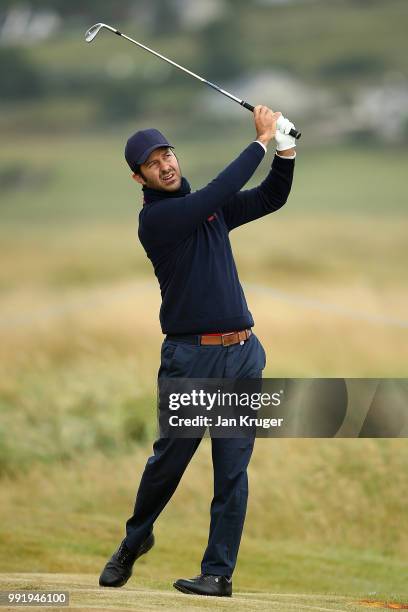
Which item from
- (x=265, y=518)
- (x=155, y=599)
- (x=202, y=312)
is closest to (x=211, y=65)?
(x=265, y=518)

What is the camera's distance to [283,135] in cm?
591

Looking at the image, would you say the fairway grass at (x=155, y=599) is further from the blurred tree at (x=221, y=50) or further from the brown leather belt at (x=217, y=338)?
the blurred tree at (x=221, y=50)

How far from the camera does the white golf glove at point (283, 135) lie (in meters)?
5.86

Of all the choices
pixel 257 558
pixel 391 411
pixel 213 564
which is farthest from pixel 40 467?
pixel 213 564

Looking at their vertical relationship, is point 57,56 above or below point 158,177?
above

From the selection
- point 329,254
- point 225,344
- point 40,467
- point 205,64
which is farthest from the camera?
point 205,64

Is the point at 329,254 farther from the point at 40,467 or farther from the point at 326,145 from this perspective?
the point at 40,467

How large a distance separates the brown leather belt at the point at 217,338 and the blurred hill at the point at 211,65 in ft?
89.0

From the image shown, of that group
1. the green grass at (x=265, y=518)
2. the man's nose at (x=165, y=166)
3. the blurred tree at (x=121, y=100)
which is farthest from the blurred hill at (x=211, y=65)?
the man's nose at (x=165, y=166)

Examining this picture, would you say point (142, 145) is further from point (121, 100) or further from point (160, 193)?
point (121, 100)

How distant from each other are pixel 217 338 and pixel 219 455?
49cm

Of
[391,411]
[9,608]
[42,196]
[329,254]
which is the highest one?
[42,196]

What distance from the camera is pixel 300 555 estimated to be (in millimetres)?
9031

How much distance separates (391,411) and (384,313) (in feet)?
36.3
